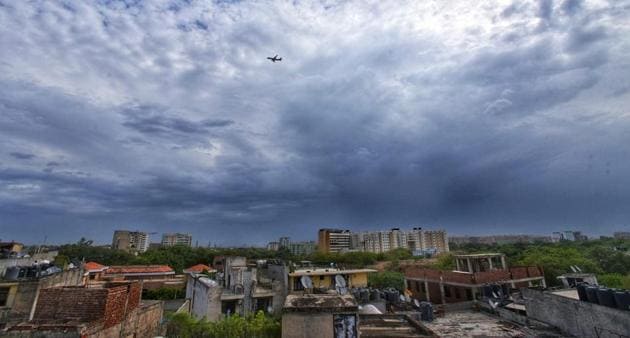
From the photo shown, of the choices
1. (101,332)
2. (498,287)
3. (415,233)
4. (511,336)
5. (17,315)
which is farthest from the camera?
(415,233)

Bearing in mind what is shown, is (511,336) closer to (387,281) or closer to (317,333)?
(317,333)

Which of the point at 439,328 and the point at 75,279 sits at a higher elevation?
the point at 75,279

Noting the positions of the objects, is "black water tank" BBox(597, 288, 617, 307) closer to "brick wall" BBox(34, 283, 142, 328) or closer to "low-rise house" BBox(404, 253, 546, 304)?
"low-rise house" BBox(404, 253, 546, 304)

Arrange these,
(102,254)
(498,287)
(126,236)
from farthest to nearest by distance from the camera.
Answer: (126,236) → (102,254) → (498,287)

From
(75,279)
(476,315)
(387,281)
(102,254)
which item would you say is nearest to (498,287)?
(476,315)

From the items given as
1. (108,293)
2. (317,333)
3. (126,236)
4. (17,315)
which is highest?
(126,236)

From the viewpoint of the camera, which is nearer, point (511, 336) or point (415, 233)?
point (511, 336)

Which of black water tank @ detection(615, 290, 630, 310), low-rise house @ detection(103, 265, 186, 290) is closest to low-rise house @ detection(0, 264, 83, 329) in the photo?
low-rise house @ detection(103, 265, 186, 290)

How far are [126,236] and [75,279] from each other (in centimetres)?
11966

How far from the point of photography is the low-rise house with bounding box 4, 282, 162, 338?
7234 millimetres

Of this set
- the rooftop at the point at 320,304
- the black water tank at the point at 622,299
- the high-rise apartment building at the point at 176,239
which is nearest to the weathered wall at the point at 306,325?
the rooftop at the point at 320,304

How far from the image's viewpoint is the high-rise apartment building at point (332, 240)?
127 m

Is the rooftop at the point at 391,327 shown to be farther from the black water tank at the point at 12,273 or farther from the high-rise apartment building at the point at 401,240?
the high-rise apartment building at the point at 401,240

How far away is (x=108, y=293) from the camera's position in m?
8.43
